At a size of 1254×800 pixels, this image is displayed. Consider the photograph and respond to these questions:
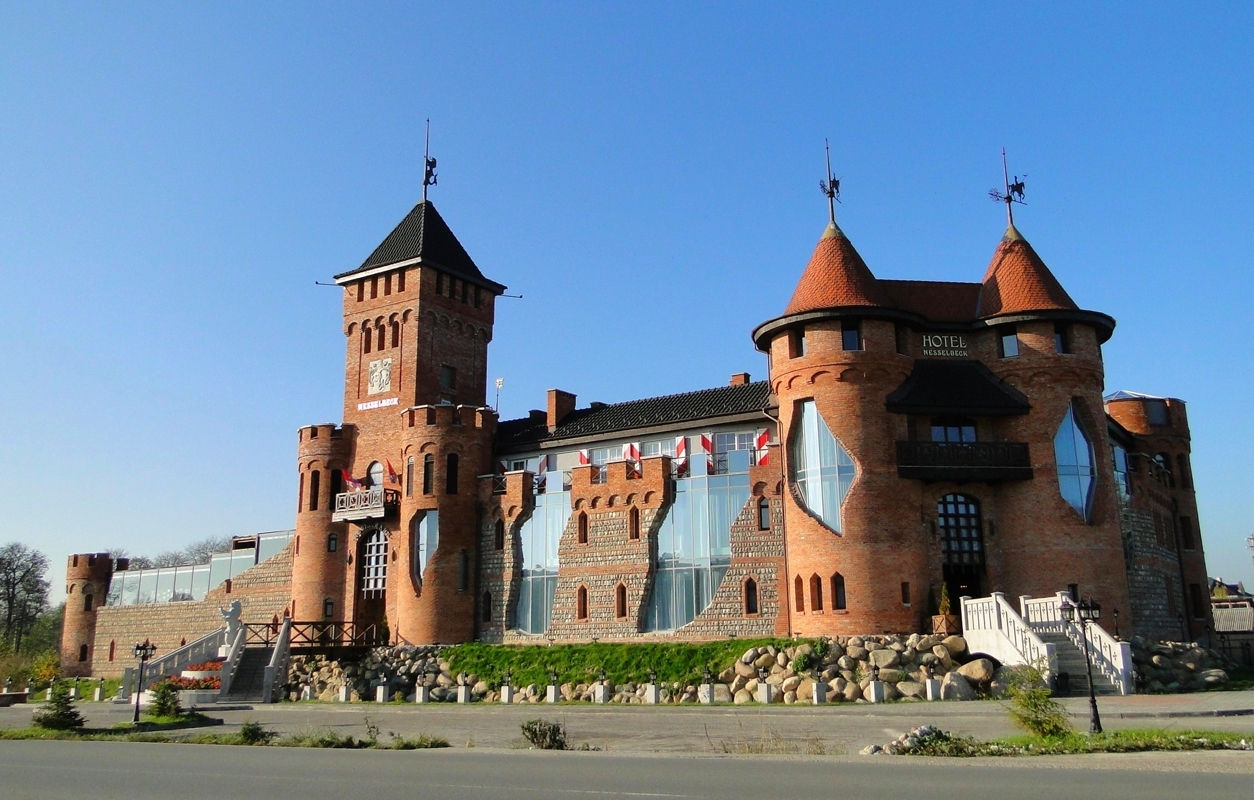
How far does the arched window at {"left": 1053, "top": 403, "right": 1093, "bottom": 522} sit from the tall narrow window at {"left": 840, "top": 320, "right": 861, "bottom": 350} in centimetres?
723

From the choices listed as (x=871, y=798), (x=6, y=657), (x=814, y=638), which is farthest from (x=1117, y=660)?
(x=6, y=657)

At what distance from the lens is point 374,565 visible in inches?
1759

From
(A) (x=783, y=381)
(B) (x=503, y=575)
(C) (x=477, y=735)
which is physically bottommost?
(C) (x=477, y=735)

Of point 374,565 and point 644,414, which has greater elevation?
point 644,414

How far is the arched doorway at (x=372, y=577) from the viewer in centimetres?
4447

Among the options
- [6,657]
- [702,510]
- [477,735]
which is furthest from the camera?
[6,657]

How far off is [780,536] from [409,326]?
19.6 meters

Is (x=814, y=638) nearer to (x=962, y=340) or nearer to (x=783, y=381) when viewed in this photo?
(x=783, y=381)

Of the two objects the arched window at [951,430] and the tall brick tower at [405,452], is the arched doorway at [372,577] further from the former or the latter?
the arched window at [951,430]

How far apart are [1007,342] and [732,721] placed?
18327 mm

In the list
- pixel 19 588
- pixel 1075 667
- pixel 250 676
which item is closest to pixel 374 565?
pixel 250 676

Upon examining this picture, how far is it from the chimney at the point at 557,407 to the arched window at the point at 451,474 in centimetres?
432

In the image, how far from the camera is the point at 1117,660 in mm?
27375

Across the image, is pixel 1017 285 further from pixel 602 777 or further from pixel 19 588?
pixel 19 588
